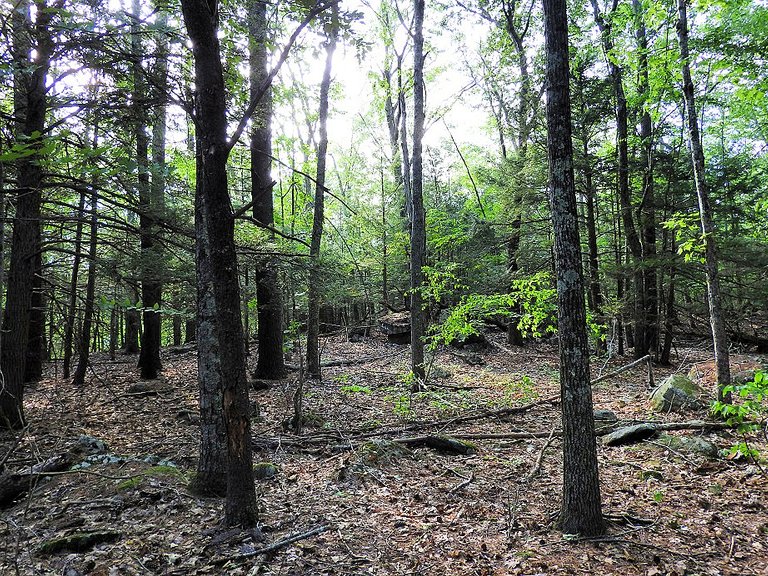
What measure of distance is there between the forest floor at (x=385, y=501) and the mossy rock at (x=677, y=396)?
0.25 metres

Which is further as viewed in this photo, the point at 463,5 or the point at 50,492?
the point at 463,5

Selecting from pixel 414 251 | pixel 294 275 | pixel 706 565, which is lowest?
pixel 706 565

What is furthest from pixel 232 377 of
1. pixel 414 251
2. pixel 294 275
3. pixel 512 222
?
pixel 512 222

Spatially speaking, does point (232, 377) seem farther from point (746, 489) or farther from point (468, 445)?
point (746, 489)

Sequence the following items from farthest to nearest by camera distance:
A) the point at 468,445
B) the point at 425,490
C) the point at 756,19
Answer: the point at 756,19 → the point at 468,445 → the point at 425,490

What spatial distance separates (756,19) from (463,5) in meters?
11.2

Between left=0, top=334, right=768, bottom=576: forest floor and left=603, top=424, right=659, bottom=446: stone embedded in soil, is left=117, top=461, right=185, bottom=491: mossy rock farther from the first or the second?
left=603, top=424, right=659, bottom=446: stone embedded in soil

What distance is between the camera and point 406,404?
9977 millimetres

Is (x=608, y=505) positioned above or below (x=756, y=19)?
below

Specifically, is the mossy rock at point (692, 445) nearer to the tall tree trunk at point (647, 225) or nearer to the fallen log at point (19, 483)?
the tall tree trunk at point (647, 225)

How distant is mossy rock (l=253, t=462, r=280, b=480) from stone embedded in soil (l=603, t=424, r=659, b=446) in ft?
17.2

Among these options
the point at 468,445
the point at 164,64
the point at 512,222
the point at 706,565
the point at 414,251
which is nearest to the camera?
the point at 706,565

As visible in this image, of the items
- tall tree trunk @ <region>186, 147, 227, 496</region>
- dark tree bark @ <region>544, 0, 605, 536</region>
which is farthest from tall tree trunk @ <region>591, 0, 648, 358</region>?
tall tree trunk @ <region>186, 147, 227, 496</region>

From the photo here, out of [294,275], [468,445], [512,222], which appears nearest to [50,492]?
[294,275]
